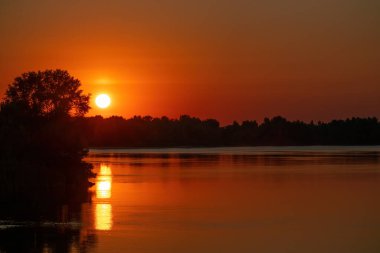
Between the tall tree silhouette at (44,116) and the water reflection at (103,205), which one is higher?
the tall tree silhouette at (44,116)

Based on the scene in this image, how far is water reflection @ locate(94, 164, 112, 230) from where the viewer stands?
124 feet

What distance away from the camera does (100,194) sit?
5662 centimetres

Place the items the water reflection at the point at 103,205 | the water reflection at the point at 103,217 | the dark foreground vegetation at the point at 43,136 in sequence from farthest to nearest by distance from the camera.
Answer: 1. the dark foreground vegetation at the point at 43,136
2. the water reflection at the point at 103,205
3. the water reflection at the point at 103,217

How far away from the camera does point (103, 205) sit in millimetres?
47719

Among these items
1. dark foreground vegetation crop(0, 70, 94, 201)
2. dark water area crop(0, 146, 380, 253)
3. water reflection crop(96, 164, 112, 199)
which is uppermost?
dark foreground vegetation crop(0, 70, 94, 201)

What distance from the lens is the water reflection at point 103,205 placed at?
3775 cm

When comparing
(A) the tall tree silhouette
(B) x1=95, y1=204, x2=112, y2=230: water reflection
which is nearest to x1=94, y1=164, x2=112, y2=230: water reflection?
(B) x1=95, y1=204, x2=112, y2=230: water reflection

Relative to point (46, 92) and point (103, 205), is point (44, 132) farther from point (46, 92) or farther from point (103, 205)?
point (103, 205)

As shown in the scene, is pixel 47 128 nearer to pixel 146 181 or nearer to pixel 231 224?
pixel 146 181

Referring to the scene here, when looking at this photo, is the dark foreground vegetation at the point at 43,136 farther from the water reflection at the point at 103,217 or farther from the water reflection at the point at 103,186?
the water reflection at the point at 103,217

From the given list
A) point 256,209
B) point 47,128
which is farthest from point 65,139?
point 256,209

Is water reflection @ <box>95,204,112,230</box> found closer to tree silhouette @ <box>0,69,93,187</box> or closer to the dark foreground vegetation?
the dark foreground vegetation

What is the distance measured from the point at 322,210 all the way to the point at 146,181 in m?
30.0

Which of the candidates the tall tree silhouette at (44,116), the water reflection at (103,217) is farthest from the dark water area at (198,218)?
the tall tree silhouette at (44,116)
